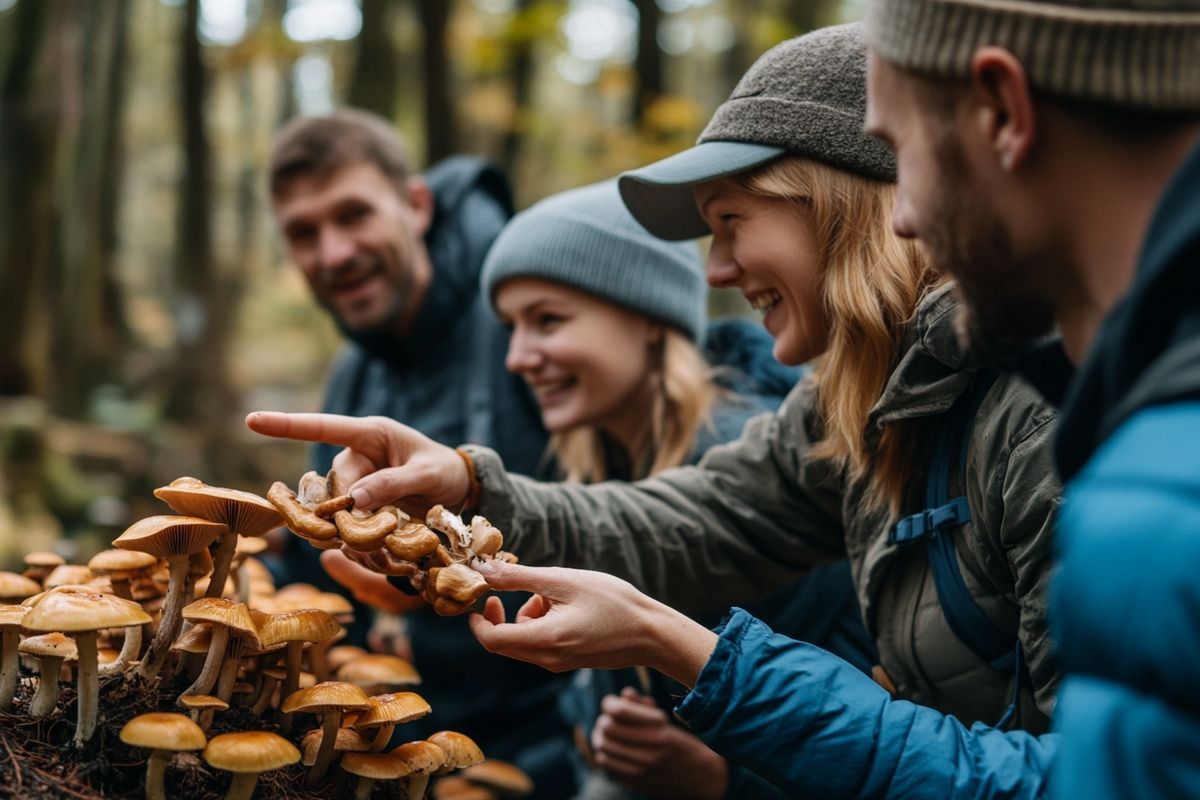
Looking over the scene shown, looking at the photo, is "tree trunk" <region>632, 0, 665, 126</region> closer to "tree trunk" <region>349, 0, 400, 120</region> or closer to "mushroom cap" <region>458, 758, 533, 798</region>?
"tree trunk" <region>349, 0, 400, 120</region>

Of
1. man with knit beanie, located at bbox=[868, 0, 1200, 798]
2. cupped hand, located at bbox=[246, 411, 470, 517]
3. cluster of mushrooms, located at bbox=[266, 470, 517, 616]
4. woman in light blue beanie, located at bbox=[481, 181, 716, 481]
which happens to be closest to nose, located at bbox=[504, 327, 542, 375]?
woman in light blue beanie, located at bbox=[481, 181, 716, 481]

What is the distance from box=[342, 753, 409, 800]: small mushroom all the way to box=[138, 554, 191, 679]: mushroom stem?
0.53 metres

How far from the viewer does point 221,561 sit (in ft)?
8.57

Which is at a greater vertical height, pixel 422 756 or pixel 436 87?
pixel 436 87

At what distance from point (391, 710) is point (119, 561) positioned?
33.8 inches

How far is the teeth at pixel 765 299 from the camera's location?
316 centimetres

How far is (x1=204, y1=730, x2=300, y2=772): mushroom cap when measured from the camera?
7.14 ft

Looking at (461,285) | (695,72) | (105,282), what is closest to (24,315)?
(461,285)

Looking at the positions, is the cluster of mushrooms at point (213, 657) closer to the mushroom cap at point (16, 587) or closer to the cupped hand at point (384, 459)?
the mushroom cap at point (16, 587)

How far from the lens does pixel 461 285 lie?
6.14 metres

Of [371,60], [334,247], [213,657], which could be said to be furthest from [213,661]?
[371,60]

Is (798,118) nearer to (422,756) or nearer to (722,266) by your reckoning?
(722,266)

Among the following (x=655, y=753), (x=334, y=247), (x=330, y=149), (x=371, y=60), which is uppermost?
(x=371, y=60)

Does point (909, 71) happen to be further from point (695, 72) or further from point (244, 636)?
point (695, 72)
